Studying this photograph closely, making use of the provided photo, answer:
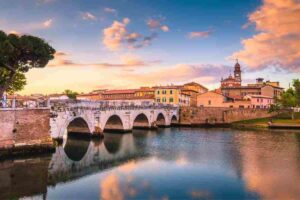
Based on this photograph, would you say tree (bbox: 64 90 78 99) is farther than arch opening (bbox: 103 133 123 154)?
Yes

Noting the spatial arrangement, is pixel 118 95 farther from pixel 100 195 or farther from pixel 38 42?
pixel 100 195

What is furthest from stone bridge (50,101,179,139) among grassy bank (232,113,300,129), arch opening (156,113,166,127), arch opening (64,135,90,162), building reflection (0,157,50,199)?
grassy bank (232,113,300,129)

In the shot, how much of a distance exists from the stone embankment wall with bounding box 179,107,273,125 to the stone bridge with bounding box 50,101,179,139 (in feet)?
51.5

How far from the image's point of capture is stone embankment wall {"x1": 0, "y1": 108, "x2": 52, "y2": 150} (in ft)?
121

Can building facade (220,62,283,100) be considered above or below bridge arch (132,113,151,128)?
above

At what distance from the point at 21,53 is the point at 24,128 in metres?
8.89

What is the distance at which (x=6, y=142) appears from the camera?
3694cm

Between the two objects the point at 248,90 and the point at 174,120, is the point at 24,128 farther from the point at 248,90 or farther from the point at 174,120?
the point at 248,90

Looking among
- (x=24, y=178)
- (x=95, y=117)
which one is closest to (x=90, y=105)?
(x=95, y=117)

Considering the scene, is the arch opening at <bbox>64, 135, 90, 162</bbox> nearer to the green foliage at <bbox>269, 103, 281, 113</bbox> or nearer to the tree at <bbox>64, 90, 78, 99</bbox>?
the green foliage at <bbox>269, 103, 281, 113</bbox>

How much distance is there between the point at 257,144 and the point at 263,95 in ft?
260

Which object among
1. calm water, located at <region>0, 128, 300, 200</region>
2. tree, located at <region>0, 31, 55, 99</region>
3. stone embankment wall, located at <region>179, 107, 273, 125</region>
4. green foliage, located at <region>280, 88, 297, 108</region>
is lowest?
calm water, located at <region>0, 128, 300, 200</region>

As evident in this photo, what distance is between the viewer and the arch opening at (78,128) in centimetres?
5693

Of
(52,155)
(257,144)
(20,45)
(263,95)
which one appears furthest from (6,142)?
(263,95)
